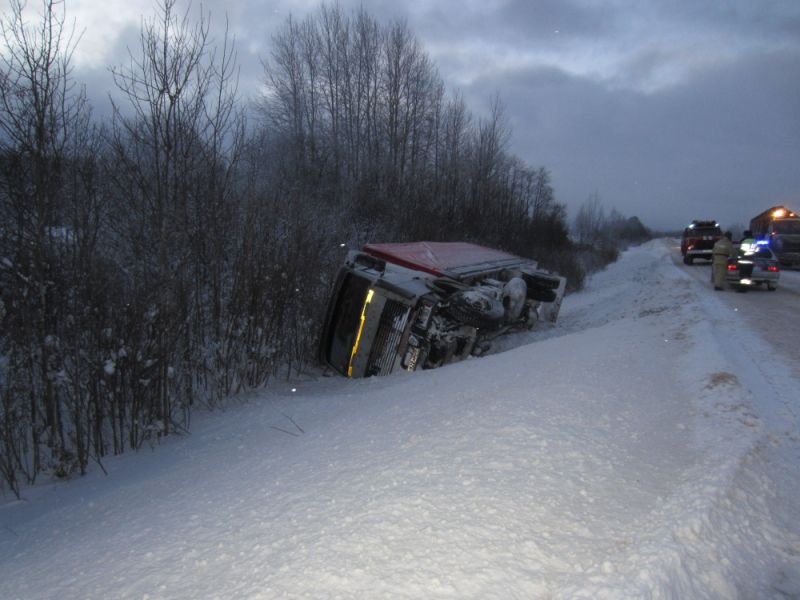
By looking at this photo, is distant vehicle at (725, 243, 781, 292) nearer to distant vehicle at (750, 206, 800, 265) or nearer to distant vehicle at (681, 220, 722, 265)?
distant vehicle at (750, 206, 800, 265)

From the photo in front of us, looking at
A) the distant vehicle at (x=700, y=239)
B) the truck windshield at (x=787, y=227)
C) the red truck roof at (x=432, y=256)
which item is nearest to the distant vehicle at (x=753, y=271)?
the red truck roof at (x=432, y=256)

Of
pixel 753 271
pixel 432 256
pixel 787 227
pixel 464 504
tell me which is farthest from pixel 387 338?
pixel 787 227

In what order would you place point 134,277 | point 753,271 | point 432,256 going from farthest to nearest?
point 753,271 < point 432,256 < point 134,277

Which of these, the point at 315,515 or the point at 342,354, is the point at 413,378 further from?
the point at 315,515

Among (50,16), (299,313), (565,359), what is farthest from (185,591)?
(299,313)

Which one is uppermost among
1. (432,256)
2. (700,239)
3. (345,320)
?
(700,239)

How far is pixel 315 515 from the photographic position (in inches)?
98.3

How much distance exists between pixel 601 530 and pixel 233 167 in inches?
262

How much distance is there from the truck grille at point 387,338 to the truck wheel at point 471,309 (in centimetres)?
77

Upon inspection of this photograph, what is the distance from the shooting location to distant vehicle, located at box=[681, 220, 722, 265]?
24422mm

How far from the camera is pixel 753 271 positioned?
42.2 feet

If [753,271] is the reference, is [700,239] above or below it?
above

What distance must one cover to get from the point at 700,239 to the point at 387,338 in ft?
78.4

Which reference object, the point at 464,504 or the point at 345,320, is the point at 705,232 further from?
the point at 464,504
